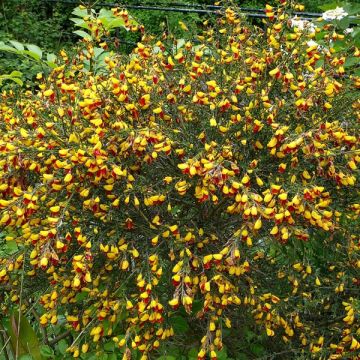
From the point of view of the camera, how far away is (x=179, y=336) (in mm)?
2801

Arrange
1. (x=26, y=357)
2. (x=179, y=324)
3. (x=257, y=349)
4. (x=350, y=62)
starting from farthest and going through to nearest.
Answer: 1. (x=350, y=62)
2. (x=257, y=349)
3. (x=179, y=324)
4. (x=26, y=357)

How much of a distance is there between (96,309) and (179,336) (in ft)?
1.36

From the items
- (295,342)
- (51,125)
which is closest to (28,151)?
(51,125)

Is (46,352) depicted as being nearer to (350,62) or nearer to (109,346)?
(109,346)

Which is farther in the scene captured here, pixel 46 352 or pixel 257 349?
pixel 257 349

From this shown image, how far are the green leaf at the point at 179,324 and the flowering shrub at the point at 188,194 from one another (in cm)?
8

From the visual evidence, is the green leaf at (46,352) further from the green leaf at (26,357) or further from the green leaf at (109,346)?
the green leaf at (109,346)

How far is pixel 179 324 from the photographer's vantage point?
265cm

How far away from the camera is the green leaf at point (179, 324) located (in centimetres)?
265

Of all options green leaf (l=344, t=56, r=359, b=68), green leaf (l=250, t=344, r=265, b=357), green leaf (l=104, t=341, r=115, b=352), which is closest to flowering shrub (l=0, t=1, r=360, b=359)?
green leaf (l=104, t=341, r=115, b=352)

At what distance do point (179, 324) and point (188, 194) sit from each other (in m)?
0.55

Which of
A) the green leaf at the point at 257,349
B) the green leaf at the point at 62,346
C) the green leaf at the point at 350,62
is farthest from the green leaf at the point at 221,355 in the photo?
the green leaf at the point at 350,62

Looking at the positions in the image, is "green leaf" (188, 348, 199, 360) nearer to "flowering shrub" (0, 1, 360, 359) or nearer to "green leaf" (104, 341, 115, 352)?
"flowering shrub" (0, 1, 360, 359)

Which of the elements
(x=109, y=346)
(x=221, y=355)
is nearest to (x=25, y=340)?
(x=109, y=346)
